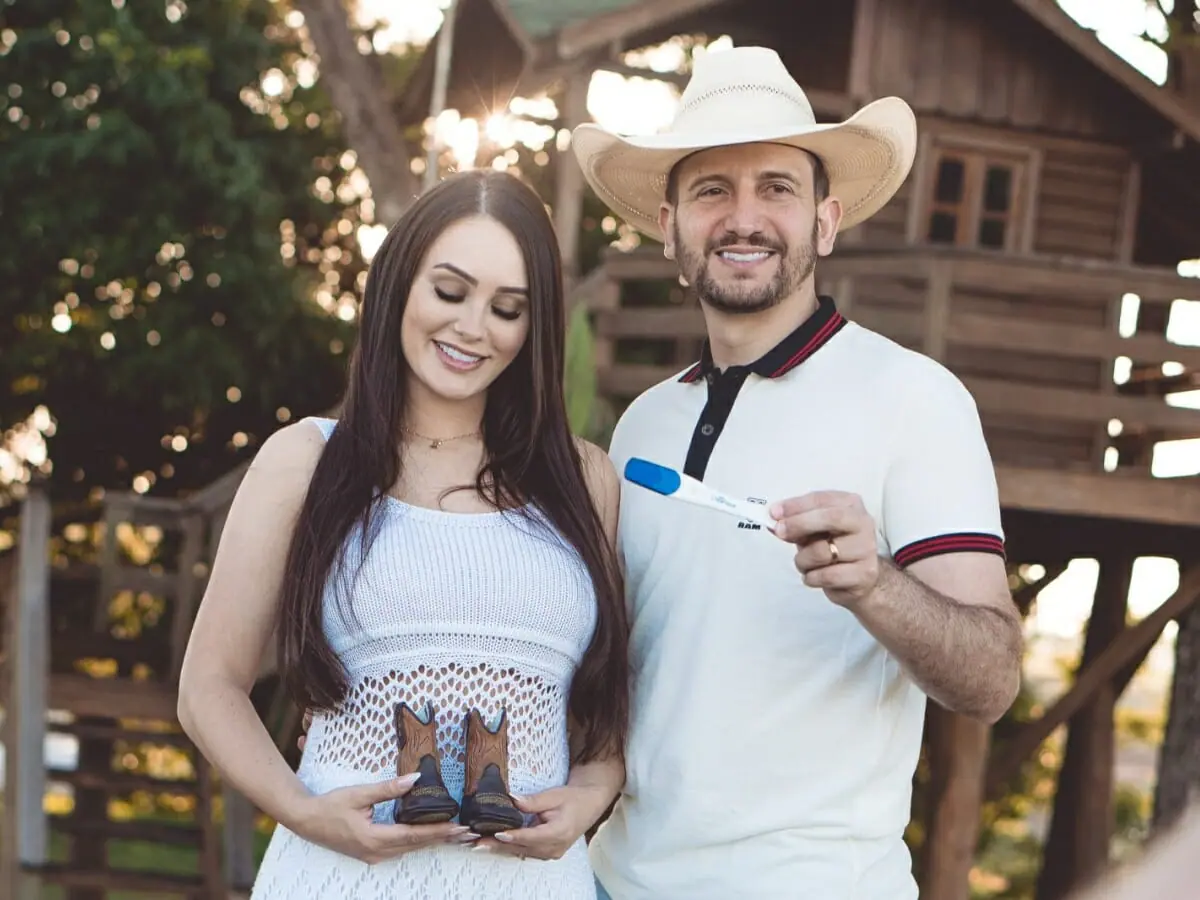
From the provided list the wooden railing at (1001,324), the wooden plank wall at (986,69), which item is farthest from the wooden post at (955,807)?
the wooden plank wall at (986,69)

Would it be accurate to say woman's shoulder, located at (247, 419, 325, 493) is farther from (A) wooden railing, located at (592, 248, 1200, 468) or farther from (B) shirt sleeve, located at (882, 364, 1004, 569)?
(A) wooden railing, located at (592, 248, 1200, 468)

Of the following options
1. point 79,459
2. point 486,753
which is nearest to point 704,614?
point 486,753

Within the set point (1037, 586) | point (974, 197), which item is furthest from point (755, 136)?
point (1037, 586)

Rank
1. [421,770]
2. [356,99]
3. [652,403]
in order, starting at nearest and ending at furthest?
[421,770] < [652,403] < [356,99]

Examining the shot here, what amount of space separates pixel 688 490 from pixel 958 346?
922 centimetres

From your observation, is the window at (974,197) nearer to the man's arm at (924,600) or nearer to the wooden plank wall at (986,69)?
the wooden plank wall at (986,69)

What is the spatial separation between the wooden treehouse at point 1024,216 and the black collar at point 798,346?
5861 mm

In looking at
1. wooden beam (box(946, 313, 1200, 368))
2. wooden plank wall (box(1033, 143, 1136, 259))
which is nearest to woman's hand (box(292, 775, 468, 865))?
wooden beam (box(946, 313, 1200, 368))

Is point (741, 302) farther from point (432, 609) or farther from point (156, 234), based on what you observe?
point (156, 234)

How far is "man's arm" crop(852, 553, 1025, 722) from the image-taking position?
2281mm

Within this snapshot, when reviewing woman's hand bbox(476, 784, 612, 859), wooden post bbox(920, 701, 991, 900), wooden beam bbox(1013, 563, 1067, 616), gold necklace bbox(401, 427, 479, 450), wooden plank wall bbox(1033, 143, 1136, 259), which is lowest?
wooden post bbox(920, 701, 991, 900)

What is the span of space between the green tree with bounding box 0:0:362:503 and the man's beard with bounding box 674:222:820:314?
9438mm

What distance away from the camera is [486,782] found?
2.44 meters

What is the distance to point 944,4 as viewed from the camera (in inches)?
450
